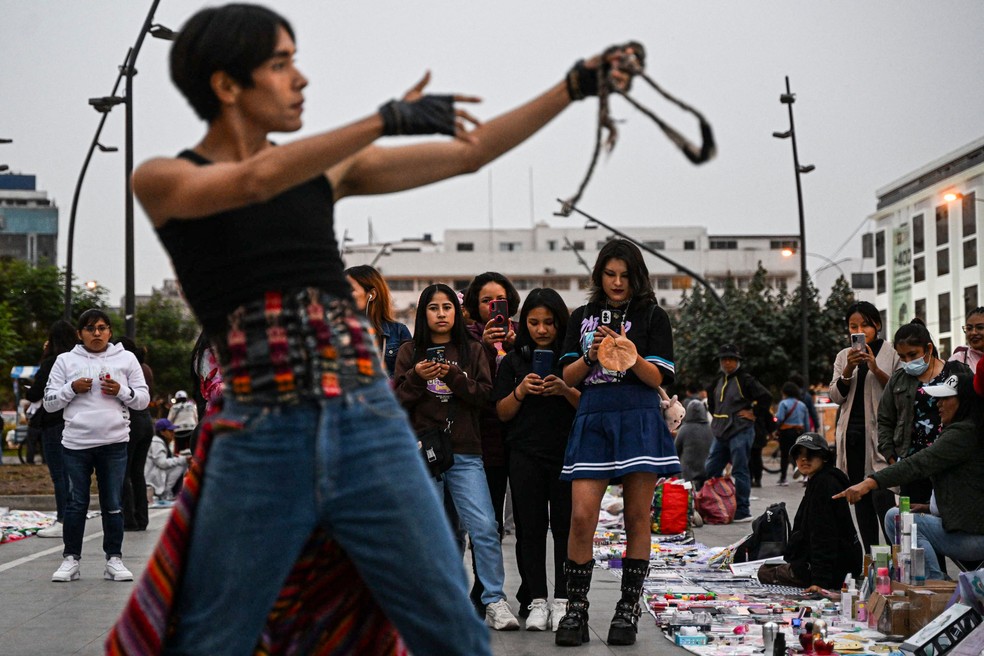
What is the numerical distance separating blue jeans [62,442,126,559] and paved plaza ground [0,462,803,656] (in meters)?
0.29

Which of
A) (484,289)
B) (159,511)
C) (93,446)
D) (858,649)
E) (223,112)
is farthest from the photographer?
(159,511)

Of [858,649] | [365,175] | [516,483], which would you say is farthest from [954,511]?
[365,175]

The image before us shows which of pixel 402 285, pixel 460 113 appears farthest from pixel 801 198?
pixel 402 285

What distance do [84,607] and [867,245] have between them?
87.2m

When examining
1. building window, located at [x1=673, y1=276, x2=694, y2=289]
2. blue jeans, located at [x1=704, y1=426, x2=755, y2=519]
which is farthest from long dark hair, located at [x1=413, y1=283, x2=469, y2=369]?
building window, located at [x1=673, y1=276, x2=694, y2=289]

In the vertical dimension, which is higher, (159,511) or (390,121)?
(390,121)

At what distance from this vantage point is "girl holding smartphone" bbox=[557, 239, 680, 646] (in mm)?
6820

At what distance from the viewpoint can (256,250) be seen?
9.11 ft

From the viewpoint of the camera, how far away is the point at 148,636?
2.71m

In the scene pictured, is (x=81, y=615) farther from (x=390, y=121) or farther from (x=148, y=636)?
(x=390, y=121)

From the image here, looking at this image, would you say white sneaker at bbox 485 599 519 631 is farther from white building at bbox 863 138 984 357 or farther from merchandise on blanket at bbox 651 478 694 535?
white building at bbox 863 138 984 357

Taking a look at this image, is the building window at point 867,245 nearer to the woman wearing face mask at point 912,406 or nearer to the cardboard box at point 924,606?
the woman wearing face mask at point 912,406

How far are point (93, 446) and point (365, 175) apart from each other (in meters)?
7.28

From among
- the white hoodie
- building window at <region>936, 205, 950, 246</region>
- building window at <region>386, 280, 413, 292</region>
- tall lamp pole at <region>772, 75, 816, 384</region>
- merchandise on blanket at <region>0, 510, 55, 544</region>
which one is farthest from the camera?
building window at <region>386, 280, 413, 292</region>
